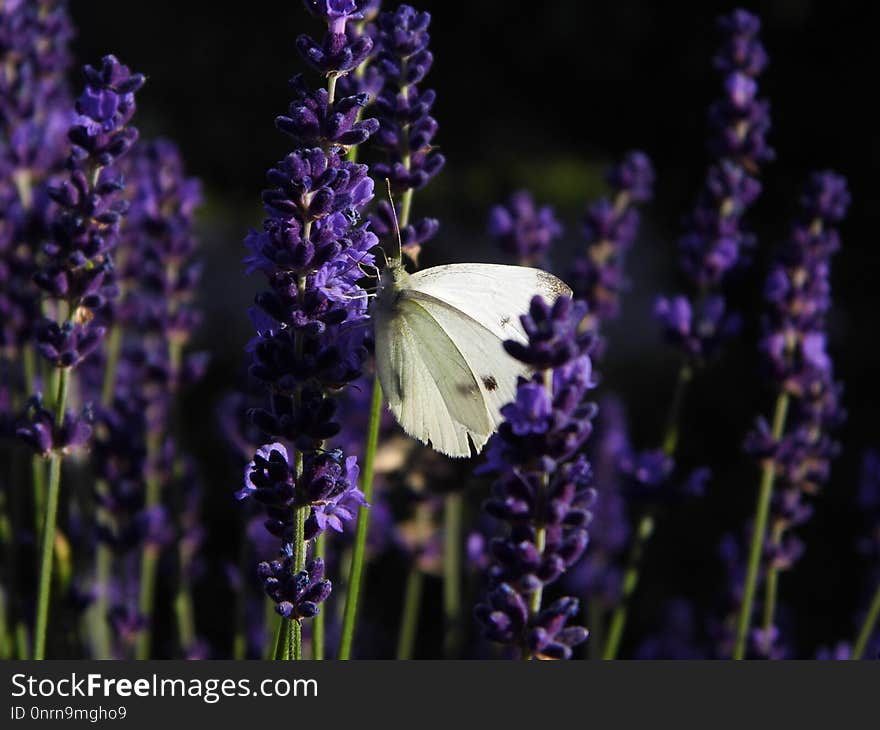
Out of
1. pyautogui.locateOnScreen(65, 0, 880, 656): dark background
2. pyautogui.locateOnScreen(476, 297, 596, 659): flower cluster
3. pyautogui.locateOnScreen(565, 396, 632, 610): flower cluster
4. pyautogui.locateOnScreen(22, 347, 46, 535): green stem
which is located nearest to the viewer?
pyautogui.locateOnScreen(476, 297, 596, 659): flower cluster

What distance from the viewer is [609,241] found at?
264cm

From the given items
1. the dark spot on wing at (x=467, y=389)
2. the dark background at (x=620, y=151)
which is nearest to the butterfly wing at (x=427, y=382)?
the dark spot on wing at (x=467, y=389)

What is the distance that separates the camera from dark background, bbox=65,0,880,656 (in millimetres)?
4855

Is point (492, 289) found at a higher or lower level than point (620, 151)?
lower

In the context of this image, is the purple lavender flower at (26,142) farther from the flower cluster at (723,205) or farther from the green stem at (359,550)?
the flower cluster at (723,205)

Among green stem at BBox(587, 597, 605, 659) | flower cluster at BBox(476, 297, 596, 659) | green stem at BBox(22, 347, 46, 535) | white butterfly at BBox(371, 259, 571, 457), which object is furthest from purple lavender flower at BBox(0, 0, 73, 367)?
green stem at BBox(587, 597, 605, 659)

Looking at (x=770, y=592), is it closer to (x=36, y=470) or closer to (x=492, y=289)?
(x=492, y=289)

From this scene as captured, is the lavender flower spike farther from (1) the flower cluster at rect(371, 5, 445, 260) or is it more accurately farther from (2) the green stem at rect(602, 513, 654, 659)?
(2) the green stem at rect(602, 513, 654, 659)

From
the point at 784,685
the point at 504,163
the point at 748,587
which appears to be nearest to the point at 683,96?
the point at 504,163

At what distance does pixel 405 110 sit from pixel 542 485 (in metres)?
0.67

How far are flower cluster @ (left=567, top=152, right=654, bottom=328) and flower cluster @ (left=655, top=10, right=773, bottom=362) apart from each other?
147mm

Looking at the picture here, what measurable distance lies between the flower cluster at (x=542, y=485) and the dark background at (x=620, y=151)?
154 centimetres

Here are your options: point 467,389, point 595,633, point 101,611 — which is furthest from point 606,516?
point 467,389

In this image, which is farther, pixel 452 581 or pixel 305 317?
pixel 452 581
